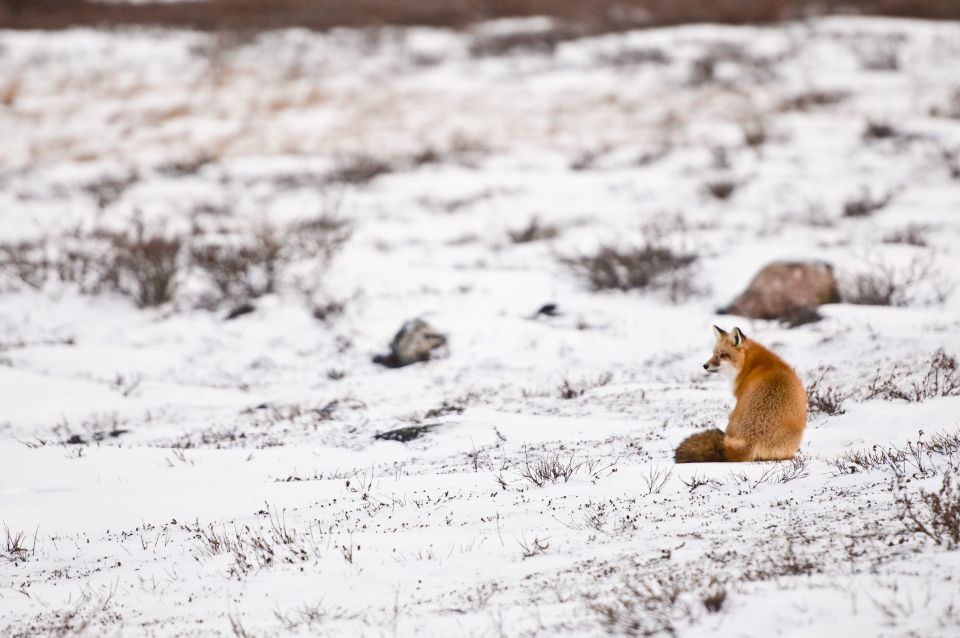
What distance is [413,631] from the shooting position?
3195 millimetres

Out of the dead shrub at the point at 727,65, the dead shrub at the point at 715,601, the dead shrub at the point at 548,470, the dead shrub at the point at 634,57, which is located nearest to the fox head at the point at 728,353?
the dead shrub at the point at 548,470

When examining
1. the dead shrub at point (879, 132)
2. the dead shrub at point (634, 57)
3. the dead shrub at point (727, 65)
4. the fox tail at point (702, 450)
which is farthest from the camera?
the dead shrub at point (634, 57)

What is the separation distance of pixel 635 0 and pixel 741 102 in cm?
1512

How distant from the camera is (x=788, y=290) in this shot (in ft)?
30.2

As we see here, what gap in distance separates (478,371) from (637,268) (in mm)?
3637

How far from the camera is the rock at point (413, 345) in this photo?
8.95m

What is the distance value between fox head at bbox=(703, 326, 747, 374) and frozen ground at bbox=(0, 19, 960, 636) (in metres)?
0.63

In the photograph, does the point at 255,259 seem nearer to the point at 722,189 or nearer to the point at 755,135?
the point at 722,189

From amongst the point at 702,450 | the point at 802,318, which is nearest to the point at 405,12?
the point at 802,318

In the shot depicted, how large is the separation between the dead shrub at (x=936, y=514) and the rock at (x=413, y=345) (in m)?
6.00

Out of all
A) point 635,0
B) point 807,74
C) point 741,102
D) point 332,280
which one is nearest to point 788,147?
point 741,102

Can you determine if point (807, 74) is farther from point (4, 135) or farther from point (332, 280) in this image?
point (4, 135)

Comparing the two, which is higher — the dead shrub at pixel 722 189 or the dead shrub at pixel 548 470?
the dead shrub at pixel 722 189

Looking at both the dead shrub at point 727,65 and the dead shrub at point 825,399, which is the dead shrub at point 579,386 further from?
the dead shrub at point 727,65
